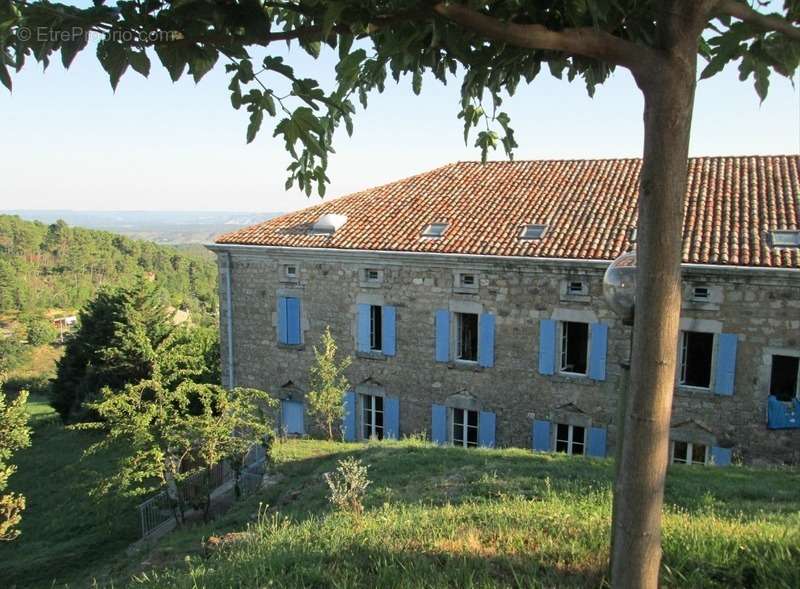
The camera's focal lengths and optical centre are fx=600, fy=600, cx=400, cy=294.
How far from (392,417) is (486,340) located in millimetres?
3188

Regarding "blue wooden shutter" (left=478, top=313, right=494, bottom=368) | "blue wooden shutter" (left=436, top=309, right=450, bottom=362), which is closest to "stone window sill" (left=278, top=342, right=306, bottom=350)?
"blue wooden shutter" (left=436, top=309, right=450, bottom=362)

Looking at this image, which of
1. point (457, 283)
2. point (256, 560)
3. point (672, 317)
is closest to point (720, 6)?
point (672, 317)

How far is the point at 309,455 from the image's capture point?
1329 cm

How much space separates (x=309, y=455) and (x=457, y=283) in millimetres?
5131

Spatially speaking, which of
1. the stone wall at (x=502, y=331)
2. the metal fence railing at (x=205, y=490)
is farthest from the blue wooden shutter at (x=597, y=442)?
the metal fence railing at (x=205, y=490)

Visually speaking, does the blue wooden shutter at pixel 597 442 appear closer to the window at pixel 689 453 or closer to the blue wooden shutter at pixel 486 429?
the window at pixel 689 453

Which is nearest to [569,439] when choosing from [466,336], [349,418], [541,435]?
[541,435]

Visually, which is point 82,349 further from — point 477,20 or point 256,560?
point 477,20

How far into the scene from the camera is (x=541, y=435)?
44.0ft

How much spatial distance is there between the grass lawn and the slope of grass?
5.21m

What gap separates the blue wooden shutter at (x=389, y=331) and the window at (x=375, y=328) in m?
0.34

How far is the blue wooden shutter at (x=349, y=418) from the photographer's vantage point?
15.3 metres

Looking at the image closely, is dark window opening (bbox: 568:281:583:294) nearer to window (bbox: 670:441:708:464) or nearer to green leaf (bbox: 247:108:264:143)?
window (bbox: 670:441:708:464)

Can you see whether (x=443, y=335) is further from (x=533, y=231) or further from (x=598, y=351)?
(x=598, y=351)
